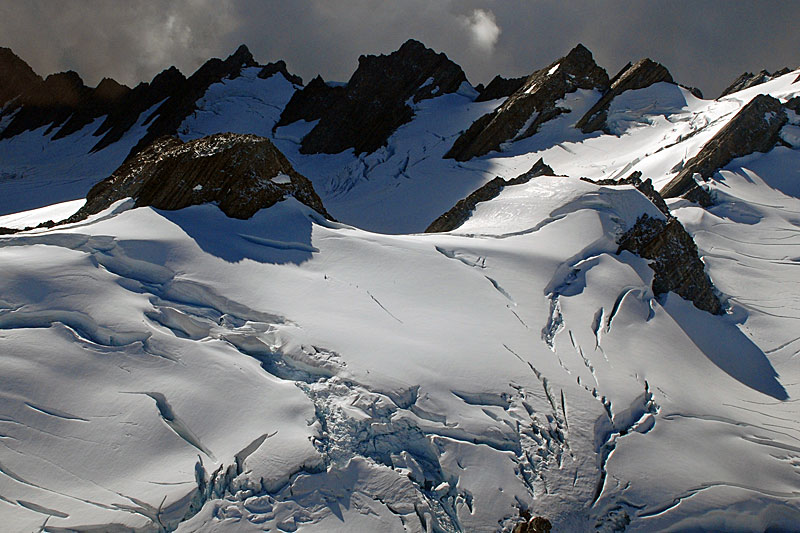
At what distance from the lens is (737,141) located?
19328 mm

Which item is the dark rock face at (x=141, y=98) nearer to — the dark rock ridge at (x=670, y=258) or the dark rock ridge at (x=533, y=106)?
the dark rock ridge at (x=533, y=106)

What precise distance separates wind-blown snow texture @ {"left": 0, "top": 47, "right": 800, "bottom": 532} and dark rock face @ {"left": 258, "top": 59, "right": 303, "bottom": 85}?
128 feet

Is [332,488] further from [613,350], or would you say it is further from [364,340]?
[613,350]

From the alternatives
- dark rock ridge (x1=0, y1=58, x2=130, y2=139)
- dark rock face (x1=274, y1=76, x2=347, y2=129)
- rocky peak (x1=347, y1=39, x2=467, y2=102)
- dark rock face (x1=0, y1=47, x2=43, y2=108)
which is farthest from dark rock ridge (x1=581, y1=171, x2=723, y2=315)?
Answer: dark rock face (x1=0, y1=47, x2=43, y2=108)

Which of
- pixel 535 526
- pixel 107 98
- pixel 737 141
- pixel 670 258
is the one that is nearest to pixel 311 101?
pixel 107 98

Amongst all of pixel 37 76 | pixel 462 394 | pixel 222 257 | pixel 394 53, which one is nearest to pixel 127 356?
pixel 222 257

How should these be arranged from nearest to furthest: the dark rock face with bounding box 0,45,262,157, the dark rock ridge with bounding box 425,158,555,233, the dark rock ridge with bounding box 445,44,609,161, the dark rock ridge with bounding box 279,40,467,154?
the dark rock ridge with bounding box 425,158,555,233 → the dark rock ridge with bounding box 445,44,609,161 → the dark rock ridge with bounding box 279,40,467,154 → the dark rock face with bounding box 0,45,262,157

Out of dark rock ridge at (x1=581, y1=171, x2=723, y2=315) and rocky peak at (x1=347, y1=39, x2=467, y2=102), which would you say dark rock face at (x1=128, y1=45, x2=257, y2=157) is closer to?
rocky peak at (x1=347, y1=39, x2=467, y2=102)

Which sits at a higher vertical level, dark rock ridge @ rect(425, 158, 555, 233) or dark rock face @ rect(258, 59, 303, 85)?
dark rock face @ rect(258, 59, 303, 85)

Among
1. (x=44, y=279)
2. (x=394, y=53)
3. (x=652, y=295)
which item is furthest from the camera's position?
(x=394, y=53)

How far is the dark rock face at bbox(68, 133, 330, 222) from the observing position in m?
9.74

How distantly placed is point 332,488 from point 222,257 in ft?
14.2

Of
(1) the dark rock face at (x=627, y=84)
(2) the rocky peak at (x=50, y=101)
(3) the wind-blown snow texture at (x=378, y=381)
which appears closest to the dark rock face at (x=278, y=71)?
(2) the rocky peak at (x=50, y=101)

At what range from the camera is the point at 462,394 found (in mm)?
6426
